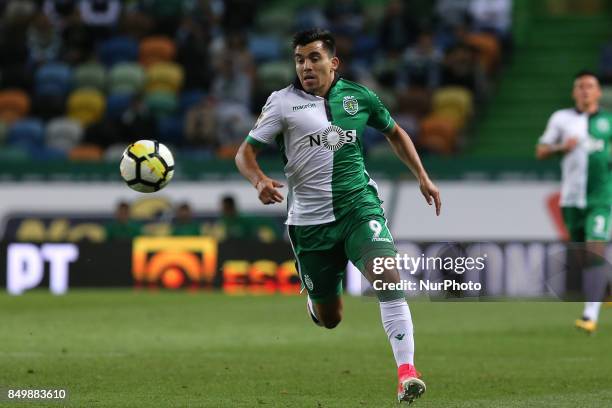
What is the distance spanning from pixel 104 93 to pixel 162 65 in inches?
48.3

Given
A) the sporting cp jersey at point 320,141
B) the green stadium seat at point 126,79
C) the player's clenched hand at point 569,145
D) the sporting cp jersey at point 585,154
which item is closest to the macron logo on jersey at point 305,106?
the sporting cp jersey at point 320,141

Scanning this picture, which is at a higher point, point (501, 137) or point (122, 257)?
point (501, 137)

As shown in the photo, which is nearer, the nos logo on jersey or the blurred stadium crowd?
the nos logo on jersey

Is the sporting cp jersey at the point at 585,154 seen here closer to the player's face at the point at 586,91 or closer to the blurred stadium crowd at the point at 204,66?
the player's face at the point at 586,91

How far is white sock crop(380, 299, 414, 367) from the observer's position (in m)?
7.67

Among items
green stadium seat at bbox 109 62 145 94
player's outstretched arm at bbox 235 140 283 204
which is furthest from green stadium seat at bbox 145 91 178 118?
player's outstretched arm at bbox 235 140 283 204

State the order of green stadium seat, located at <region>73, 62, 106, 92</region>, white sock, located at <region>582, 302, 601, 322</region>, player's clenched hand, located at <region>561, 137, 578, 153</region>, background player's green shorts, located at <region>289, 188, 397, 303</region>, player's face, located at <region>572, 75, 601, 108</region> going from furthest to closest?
green stadium seat, located at <region>73, 62, 106, 92</region>, player's face, located at <region>572, 75, 601, 108</region>, player's clenched hand, located at <region>561, 137, 578, 153</region>, white sock, located at <region>582, 302, 601, 322</region>, background player's green shorts, located at <region>289, 188, 397, 303</region>

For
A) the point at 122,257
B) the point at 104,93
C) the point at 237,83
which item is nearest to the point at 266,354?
the point at 122,257

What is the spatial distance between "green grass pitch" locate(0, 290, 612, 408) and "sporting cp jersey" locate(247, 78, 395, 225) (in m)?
1.21

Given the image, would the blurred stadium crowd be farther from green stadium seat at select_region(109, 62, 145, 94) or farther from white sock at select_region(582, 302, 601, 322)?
white sock at select_region(582, 302, 601, 322)

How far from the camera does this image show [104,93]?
25.2 m

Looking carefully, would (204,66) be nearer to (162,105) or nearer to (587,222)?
(162,105)

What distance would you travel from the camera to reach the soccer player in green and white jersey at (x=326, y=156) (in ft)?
27.0

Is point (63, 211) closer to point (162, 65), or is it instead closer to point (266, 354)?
point (162, 65)
